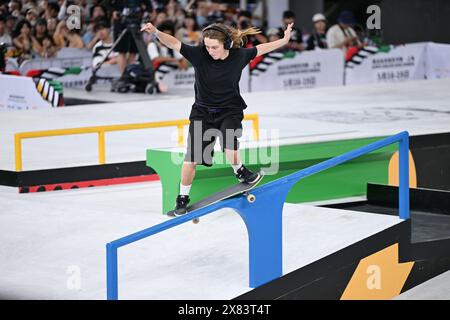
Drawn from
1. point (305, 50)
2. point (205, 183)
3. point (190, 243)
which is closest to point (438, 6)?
point (305, 50)

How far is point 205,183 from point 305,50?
13429 mm

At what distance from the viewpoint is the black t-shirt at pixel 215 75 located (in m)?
7.97

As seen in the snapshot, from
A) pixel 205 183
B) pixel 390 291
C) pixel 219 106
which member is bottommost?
pixel 390 291

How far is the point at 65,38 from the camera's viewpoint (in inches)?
826

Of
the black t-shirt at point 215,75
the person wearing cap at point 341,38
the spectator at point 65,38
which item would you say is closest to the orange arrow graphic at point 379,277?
the black t-shirt at point 215,75

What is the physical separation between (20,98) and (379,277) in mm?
10331

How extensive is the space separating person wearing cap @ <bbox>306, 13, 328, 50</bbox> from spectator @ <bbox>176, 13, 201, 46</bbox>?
2.47 metres

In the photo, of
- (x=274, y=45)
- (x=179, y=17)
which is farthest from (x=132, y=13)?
(x=274, y=45)

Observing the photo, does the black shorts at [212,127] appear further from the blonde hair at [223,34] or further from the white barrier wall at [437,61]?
the white barrier wall at [437,61]

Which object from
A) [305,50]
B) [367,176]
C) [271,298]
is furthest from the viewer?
[305,50]
